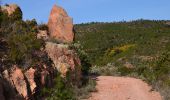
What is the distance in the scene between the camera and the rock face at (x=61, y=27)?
25156 millimetres

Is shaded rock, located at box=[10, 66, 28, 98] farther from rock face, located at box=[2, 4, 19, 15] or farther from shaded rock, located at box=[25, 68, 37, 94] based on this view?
rock face, located at box=[2, 4, 19, 15]

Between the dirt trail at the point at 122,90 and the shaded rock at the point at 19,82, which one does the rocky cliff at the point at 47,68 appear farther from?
the dirt trail at the point at 122,90

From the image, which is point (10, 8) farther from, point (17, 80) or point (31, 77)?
point (17, 80)

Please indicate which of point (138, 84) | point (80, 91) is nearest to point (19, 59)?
point (80, 91)

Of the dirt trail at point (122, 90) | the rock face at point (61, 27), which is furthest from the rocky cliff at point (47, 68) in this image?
the dirt trail at point (122, 90)

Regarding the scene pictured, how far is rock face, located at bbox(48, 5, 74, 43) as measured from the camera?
82.5 feet

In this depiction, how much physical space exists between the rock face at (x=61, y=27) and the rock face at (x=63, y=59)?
3.65 meters

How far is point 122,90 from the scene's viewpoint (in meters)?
22.2

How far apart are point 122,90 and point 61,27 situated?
217 inches

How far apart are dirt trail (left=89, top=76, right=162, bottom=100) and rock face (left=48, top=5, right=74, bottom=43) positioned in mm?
2990

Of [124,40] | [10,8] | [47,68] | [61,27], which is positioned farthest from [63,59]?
[124,40]

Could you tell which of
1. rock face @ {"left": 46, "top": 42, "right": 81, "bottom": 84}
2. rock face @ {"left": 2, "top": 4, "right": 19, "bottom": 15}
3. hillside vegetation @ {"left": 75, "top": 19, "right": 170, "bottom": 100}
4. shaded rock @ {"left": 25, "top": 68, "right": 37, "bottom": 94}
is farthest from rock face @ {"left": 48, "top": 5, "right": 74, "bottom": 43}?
hillside vegetation @ {"left": 75, "top": 19, "right": 170, "bottom": 100}

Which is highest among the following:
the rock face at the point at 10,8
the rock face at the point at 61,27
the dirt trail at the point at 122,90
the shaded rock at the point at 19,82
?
the rock face at the point at 10,8

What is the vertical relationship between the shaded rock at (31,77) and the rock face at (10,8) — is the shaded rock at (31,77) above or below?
below
